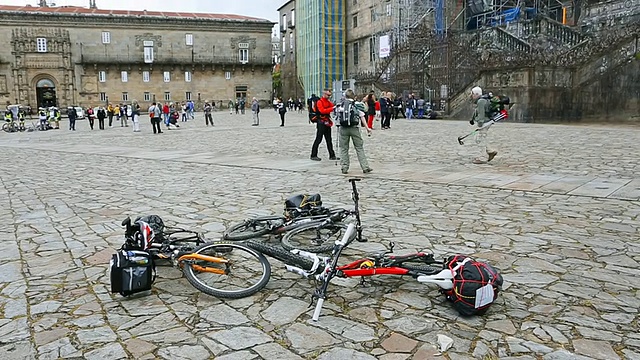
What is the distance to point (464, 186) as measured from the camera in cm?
886

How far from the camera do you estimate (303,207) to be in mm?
5852

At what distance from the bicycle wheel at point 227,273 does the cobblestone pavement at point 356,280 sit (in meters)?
0.10

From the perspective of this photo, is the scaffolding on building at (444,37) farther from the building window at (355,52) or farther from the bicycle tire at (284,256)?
the bicycle tire at (284,256)

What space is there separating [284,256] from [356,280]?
63 cm

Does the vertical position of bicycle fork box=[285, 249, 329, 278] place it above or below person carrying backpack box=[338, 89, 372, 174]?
below

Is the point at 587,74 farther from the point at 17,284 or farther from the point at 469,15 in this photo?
the point at 17,284

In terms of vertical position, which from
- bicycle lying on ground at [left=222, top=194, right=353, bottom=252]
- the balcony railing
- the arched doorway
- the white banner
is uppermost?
the balcony railing

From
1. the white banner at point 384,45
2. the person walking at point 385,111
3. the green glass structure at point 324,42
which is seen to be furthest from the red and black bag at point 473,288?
the green glass structure at point 324,42

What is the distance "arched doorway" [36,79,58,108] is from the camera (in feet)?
182

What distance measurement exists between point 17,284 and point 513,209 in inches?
222

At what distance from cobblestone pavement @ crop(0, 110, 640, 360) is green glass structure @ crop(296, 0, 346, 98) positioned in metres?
40.5

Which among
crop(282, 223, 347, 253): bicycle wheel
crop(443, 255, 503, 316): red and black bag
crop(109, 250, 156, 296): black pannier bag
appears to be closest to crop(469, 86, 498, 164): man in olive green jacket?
crop(282, 223, 347, 253): bicycle wheel

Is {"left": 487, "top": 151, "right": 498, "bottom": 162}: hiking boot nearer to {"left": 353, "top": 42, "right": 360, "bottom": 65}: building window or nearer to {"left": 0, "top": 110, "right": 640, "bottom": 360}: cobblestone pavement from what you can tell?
{"left": 0, "top": 110, "right": 640, "bottom": 360}: cobblestone pavement

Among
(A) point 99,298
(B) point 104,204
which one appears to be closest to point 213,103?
(B) point 104,204
